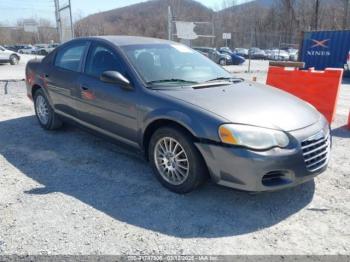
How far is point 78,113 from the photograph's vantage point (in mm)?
4742

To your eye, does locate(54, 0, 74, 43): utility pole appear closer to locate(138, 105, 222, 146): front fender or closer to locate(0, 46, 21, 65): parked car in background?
locate(138, 105, 222, 146): front fender

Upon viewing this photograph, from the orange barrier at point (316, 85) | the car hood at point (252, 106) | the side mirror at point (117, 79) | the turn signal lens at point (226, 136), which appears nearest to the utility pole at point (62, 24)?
the orange barrier at point (316, 85)

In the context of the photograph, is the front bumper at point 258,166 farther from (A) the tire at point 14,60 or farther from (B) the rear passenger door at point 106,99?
(A) the tire at point 14,60

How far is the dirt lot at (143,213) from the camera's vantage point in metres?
2.78

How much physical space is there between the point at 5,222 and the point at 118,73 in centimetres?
189

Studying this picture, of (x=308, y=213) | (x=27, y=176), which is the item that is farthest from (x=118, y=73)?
(x=308, y=213)

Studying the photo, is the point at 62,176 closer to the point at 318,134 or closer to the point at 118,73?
the point at 118,73

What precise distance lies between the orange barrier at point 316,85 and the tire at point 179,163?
4181 mm

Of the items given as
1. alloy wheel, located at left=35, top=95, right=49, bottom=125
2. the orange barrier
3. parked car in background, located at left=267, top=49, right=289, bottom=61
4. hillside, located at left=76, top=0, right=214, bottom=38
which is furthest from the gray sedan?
hillside, located at left=76, top=0, right=214, bottom=38

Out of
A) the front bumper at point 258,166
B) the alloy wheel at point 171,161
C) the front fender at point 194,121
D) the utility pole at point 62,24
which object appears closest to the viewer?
the front bumper at point 258,166

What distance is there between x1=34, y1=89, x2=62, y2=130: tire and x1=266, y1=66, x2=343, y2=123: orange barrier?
450 centimetres

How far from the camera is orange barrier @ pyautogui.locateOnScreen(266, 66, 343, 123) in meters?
6.46

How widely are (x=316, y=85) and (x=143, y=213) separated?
4890 mm

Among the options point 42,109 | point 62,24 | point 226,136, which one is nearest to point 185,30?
point 62,24
